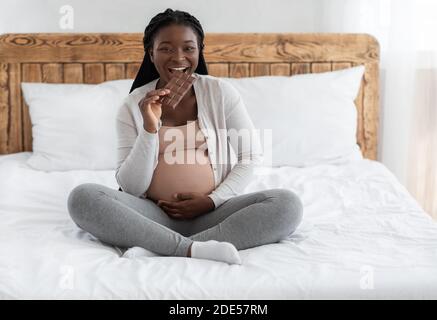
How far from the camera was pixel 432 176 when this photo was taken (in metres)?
3.07

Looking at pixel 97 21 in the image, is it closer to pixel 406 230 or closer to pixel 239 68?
pixel 239 68

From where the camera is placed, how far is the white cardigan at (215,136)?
6.65 feet

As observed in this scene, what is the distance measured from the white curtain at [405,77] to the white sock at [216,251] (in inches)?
61.8

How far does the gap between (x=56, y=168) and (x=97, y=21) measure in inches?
27.1

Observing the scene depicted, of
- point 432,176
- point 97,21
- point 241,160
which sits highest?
point 97,21

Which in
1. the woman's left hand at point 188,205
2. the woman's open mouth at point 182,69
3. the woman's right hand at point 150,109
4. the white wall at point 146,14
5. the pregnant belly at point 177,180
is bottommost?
the woman's left hand at point 188,205

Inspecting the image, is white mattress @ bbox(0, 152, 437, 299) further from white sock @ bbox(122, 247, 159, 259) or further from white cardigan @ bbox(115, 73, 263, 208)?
white cardigan @ bbox(115, 73, 263, 208)

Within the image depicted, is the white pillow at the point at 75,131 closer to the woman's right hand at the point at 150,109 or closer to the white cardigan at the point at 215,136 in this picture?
the white cardigan at the point at 215,136

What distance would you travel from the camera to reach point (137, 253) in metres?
1.77

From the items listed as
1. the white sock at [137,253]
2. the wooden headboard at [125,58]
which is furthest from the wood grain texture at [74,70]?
the white sock at [137,253]

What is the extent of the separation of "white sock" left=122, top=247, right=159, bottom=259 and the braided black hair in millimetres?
605

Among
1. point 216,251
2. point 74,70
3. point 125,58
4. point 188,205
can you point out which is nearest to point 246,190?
point 188,205

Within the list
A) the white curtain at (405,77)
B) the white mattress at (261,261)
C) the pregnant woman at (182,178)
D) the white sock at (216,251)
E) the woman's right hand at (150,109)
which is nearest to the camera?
the white mattress at (261,261)
